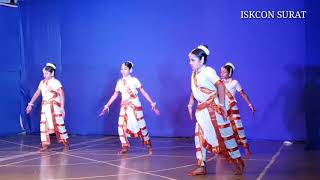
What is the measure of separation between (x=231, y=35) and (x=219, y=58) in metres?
0.51

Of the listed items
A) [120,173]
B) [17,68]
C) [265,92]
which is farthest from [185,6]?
[120,173]

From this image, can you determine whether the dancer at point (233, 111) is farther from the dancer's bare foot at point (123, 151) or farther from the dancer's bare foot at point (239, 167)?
the dancer's bare foot at point (239, 167)

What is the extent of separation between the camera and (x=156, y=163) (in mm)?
7062

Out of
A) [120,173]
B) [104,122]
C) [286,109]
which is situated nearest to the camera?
[120,173]

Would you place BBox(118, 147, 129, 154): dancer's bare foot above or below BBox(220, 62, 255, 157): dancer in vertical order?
below

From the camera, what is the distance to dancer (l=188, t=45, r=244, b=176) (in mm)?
5949

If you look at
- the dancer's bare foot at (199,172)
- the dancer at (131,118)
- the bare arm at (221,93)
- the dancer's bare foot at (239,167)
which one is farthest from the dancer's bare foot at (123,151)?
the bare arm at (221,93)

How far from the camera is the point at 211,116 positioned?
5.96 metres

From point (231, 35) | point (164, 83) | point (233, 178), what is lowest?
point (233, 178)

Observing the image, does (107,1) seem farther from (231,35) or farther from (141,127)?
(141,127)

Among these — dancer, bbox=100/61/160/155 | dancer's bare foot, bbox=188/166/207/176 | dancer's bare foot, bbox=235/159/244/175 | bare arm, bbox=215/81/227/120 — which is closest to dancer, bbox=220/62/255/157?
dancer, bbox=100/61/160/155

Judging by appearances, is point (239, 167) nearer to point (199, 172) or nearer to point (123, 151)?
point (199, 172)

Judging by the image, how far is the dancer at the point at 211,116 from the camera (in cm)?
595

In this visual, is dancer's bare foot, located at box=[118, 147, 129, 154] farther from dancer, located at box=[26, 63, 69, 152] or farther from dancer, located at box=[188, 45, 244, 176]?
dancer, located at box=[188, 45, 244, 176]
